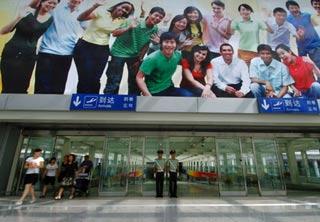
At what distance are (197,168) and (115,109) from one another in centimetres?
568

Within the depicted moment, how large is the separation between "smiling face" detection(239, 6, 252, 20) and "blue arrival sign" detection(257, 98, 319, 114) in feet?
13.0

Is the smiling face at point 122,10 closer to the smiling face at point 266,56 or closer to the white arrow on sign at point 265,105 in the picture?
the smiling face at point 266,56

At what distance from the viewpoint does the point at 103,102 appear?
7.57 meters

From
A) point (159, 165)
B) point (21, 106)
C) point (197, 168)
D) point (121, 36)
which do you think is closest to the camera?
point (21, 106)

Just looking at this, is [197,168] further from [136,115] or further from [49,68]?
[49,68]

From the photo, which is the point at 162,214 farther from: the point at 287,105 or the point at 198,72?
the point at 287,105

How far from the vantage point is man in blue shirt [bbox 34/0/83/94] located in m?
8.22

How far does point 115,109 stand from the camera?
24.6 ft

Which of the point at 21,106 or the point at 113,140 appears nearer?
the point at 21,106

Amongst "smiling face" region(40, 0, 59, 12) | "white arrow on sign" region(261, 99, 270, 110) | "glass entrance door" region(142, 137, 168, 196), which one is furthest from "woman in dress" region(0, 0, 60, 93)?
"white arrow on sign" region(261, 99, 270, 110)

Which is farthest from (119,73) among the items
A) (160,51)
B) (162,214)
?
(162,214)

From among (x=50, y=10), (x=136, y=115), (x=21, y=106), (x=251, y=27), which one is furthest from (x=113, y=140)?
(x=251, y=27)

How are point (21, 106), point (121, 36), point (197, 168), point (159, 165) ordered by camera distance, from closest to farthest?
point (21, 106)
point (159, 165)
point (121, 36)
point (197, 168)

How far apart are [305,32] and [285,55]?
5.18 feet
